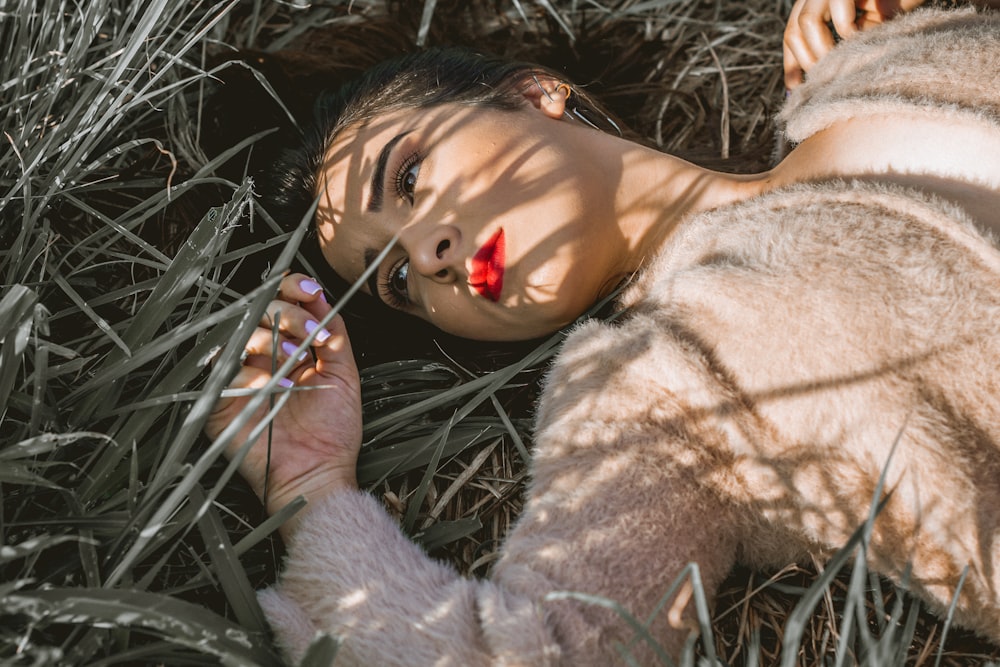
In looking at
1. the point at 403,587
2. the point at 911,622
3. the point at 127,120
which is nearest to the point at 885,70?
the point at 911,622

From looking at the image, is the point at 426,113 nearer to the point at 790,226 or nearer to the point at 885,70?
the point at 790,226

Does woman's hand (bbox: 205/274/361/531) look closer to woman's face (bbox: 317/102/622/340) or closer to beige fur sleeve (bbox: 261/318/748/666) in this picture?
beige fur sleeve (bbox: 261/318/748/666)

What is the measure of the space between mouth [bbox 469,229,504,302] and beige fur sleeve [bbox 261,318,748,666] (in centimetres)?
26

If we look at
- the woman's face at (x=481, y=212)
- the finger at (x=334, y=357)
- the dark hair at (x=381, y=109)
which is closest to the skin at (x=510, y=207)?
the woman's face at (x=481, y=212)

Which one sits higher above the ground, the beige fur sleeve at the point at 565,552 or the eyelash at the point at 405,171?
the eyelash at the point at 405,171

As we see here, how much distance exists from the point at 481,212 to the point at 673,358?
0.52 m

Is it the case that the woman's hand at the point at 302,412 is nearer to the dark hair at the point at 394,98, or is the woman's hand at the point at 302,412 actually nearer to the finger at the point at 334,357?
the finger at the point at 334,357

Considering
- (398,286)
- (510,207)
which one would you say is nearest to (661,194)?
(510,207)

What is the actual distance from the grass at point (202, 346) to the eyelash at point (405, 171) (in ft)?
0.96

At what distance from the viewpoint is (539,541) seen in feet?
4.65

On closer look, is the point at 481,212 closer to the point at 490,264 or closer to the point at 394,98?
the point at 490,264

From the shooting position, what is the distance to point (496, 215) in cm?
167

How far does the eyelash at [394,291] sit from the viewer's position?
1.93 m

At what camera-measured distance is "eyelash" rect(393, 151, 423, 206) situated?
5.80 ft
